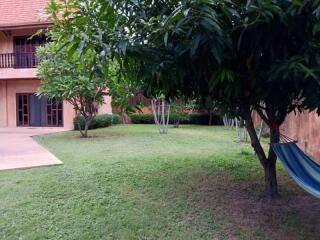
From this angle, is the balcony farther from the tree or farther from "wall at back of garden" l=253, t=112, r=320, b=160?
"wall at back of garden" l=253, t=112, r=320, b=160

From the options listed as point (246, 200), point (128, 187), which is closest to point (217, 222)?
point (246, 200)

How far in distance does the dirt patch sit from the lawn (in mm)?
10

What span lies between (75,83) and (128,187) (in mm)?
7300

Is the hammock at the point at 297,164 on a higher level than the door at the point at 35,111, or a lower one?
lower

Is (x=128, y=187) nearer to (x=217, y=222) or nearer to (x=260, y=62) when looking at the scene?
(x=217, y=222)

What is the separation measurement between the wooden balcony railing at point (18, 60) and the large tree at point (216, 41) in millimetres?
15508

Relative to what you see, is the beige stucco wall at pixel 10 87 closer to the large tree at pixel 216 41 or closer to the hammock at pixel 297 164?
the hammock at pixel 297 164

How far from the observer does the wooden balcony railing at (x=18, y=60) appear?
18.3 meters

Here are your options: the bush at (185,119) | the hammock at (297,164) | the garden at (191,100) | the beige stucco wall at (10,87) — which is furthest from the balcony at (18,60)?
the hammock at (297,164)

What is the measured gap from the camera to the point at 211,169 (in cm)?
675

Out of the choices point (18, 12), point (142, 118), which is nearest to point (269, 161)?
point (142, 118)

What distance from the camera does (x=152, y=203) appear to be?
16.4 ft

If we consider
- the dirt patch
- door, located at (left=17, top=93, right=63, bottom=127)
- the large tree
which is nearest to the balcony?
door, located at (left=17, top=93, right=63, bottom=127)

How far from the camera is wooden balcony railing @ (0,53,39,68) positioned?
1833 centimetres
